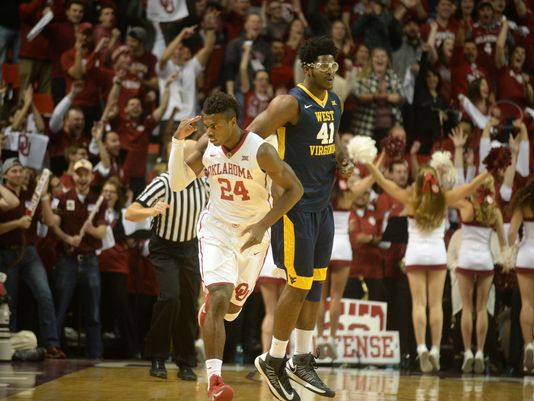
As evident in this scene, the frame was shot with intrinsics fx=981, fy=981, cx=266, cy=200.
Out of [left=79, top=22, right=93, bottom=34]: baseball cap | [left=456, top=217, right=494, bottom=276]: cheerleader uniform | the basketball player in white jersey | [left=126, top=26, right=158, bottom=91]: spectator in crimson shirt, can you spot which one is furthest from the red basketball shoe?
[left=79, top=22, right=93, bottom=34]: baseball cap

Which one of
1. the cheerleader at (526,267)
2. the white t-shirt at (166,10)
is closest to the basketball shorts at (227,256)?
the cheerleader at (526,267)

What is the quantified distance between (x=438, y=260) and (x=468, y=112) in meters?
3.81

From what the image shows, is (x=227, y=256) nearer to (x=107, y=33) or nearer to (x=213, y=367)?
(x=213, y=367)

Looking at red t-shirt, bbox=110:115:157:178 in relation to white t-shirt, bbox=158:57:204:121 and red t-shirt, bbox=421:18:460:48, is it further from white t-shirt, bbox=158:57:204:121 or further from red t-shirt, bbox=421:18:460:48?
red t-shirt, bbox=421:18:460:48

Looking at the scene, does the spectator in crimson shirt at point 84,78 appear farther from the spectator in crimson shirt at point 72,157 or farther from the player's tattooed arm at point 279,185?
the player's tattooed arm at point 279,185

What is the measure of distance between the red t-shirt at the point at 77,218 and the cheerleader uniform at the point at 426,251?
3560 millimetres

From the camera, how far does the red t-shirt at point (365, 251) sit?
1191 cm

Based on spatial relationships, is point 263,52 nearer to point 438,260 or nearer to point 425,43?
point 425,43

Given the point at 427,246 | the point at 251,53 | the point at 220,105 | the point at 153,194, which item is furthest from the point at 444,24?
the point at 220,105

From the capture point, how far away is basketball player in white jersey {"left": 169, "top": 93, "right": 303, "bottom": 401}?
6.34 metres

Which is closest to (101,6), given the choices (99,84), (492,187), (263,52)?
(99,84)

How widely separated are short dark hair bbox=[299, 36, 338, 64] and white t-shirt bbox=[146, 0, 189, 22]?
8134mm

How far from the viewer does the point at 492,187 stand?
11242 millimetres

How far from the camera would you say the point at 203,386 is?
26.6 ft
